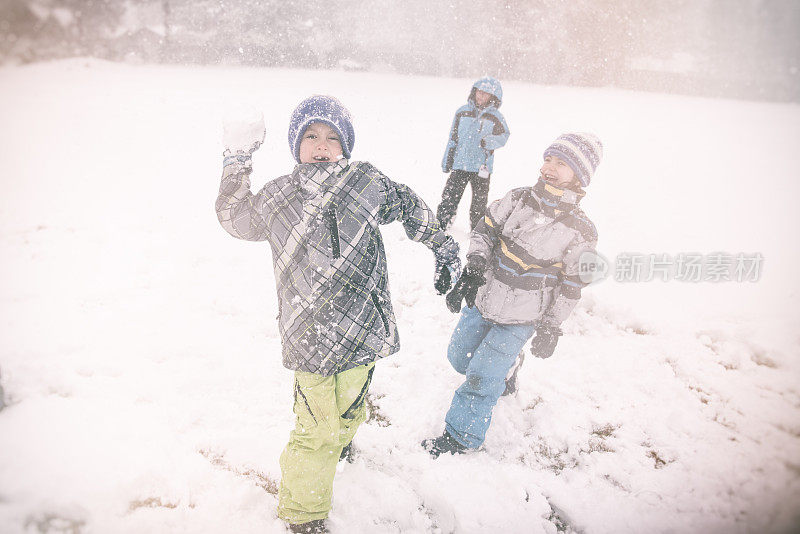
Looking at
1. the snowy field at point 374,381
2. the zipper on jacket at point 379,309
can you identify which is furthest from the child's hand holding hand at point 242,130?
the snowy field at point 374,381

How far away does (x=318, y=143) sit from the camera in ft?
5.09

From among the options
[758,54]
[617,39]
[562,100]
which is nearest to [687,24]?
[617,39]

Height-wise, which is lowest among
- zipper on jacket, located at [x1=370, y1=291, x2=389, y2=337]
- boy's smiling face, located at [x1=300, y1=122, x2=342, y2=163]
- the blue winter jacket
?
zipper on jacket, located at [x1=370, y1=291, x2=389, y2=337]

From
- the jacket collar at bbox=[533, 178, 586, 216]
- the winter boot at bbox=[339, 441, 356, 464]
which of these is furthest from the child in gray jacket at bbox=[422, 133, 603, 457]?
the winter boot at bbox=[339, 441, 356, 464]

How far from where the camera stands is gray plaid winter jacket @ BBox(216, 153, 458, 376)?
1479mm

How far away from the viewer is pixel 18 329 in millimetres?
2766

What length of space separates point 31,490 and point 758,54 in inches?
602

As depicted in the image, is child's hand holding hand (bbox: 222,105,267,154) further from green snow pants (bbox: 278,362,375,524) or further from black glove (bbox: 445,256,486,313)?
black glove (bbox: 445,256,486,313)

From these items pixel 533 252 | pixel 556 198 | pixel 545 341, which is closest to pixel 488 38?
pixel 556 198

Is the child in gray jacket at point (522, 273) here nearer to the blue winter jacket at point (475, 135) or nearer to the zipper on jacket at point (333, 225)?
the zipper on jacket at point (333, 225)

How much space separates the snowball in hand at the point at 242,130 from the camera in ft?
4.84

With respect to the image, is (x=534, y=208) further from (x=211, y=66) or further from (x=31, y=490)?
(x=211, y=66)

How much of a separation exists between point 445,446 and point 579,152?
175 centimetres

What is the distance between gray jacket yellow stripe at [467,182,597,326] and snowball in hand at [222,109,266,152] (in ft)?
3.94
